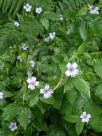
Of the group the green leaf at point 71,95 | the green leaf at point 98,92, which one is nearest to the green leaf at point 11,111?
the green leaf at point 71,95

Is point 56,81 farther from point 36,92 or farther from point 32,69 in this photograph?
point 32,69

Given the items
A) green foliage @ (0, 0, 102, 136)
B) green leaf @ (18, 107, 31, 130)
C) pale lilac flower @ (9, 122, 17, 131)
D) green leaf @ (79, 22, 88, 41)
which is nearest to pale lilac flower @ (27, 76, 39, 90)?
green foliage @ (0, 0, 102, 136)

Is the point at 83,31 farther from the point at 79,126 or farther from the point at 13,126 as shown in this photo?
the point at 13,126

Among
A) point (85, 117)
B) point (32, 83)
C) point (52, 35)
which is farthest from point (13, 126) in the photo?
point (52, 35)

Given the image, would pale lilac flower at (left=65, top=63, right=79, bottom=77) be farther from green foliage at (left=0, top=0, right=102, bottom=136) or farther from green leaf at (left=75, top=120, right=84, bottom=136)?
green leaf at (left=75, top=120, right=84, bottom=136)

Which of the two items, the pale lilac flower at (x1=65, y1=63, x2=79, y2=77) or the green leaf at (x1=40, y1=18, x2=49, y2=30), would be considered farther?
the green leaf at (x1=40, y1=18, x2=49, y2=30)

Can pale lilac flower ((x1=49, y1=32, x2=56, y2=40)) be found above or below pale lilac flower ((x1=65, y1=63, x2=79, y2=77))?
below

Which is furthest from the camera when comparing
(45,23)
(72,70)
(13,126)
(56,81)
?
(45,23)

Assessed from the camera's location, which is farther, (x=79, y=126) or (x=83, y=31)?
(x=83, y=31)
